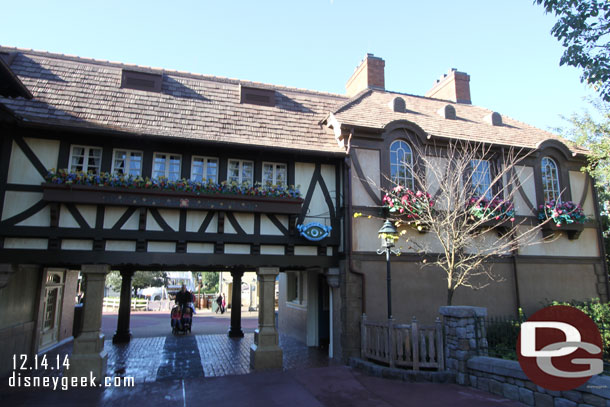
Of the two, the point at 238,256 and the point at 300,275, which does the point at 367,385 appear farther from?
the point at 300,275

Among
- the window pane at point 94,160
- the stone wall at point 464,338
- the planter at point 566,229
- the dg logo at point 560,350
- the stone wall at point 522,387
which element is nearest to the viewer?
the stone wall at point 522,387

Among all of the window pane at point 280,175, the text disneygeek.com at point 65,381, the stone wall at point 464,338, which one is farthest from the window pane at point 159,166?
the stone wall at point 464,338

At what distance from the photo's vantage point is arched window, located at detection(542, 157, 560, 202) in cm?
1291

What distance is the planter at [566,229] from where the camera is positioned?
40.3ft

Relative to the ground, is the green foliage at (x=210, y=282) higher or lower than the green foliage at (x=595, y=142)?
lower

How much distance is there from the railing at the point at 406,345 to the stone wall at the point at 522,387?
832 mm

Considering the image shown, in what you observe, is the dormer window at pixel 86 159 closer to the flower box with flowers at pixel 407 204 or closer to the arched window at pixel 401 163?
the flower box with flowers at pixel 407 204

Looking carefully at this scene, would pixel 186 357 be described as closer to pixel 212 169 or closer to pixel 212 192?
pixel 212 192

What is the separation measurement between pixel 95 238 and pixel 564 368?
9851 millimetres

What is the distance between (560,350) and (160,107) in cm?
1099

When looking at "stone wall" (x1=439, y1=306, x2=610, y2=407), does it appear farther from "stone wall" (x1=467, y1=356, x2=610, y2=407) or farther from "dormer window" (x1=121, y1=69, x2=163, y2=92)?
"dormer window" (x1=121, y1=69, x2=163, y2=92)

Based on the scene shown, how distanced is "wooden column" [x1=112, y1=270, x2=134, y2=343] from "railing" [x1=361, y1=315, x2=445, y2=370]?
9437 millimetres

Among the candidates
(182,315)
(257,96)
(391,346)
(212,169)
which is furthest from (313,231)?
(182,315)

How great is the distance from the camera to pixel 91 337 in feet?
29.7
